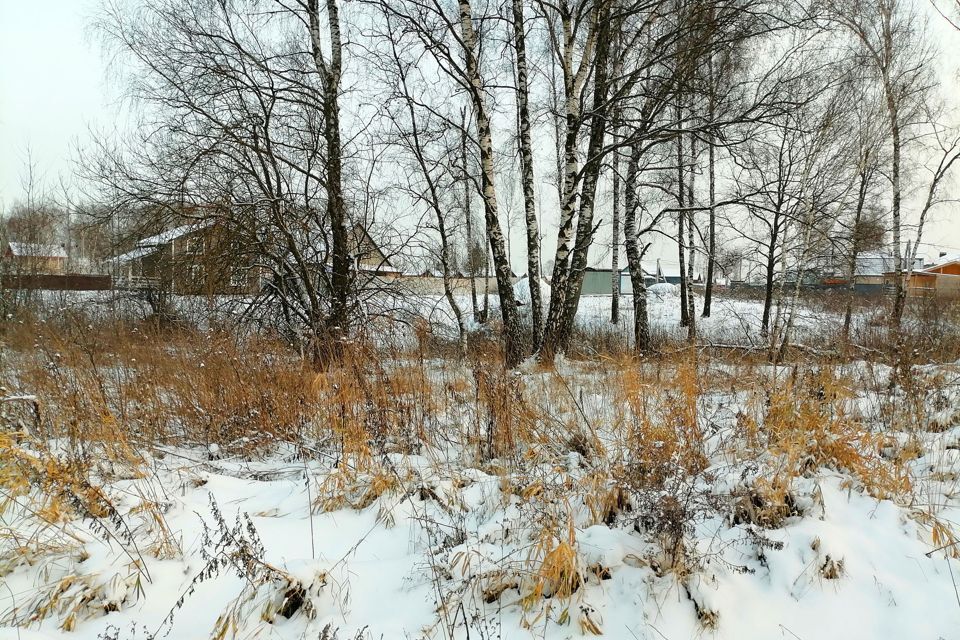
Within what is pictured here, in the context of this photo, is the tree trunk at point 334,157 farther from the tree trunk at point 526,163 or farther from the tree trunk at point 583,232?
the tree trunk at point 583,232

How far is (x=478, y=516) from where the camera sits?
7.95ft

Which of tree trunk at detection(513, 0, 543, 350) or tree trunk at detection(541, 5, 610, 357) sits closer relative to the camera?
tree trunk at detection(541, 5, 610, 357)

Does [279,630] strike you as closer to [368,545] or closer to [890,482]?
[368,545]

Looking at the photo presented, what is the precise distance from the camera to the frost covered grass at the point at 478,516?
5.76 feet

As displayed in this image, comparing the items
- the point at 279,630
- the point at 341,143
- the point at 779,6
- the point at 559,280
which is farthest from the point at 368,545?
the point at 779,6

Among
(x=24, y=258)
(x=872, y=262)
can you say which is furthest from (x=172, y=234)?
(x=872, y=262)

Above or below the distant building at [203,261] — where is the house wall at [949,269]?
above

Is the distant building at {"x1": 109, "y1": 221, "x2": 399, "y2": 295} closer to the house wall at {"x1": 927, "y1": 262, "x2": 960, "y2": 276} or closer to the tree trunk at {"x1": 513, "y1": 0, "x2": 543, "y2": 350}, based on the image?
the tree trunk at {"x1": 513, "y1": 0, "x2": 543, "y2": 350}

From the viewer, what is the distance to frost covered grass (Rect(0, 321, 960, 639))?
1757mm

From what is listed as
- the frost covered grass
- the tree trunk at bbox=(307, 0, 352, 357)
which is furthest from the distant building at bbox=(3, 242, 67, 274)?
the frost covered grass

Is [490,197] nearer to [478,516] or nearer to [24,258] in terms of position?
[478,516]

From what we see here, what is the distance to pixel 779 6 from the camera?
5.47m

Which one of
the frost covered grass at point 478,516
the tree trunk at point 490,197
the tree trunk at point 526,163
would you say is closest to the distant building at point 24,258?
the frost covered grass at point 478,516

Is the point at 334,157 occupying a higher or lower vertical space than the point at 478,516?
higher
